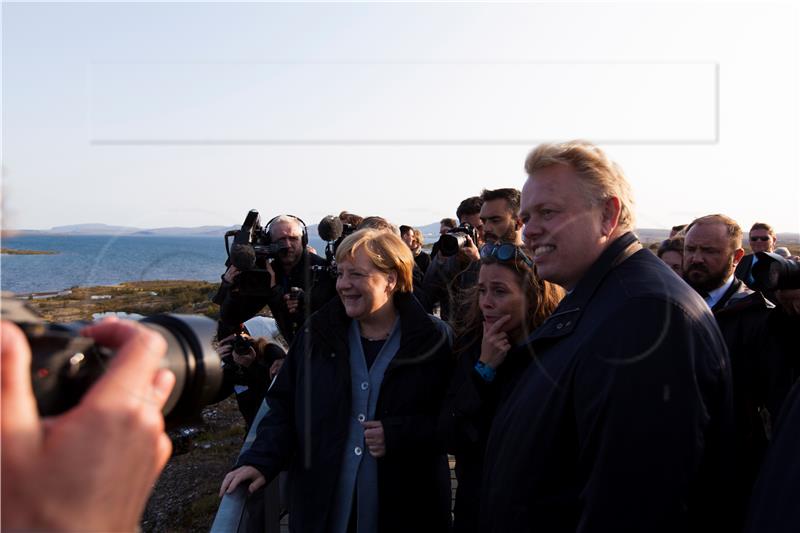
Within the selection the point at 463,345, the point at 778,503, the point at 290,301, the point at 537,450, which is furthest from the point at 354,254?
the point at 778,503

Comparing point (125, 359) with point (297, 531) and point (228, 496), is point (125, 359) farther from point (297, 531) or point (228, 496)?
point (297, 531)

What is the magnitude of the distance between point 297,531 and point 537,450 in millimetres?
1366

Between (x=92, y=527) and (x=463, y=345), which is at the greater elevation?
(x=92, y=527)

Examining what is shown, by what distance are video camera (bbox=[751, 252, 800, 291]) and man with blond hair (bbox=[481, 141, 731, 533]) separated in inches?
32.8

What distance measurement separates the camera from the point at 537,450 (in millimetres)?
1771

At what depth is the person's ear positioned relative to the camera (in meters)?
2.08

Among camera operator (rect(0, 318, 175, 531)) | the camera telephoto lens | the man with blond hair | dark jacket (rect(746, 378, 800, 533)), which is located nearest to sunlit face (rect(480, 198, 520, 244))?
the man with blond hair

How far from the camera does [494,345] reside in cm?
265

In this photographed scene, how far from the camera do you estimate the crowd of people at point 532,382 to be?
1543 mm

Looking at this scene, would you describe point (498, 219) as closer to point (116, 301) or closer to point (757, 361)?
point (757, 361)

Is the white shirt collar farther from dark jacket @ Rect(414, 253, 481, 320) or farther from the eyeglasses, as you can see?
the eyeglasses

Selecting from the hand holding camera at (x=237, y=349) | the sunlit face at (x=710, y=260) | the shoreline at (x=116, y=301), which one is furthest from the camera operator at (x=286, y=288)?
the sunlit face at (x=710, y=260)

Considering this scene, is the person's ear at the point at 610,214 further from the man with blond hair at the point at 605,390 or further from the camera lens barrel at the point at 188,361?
the camera lens barrel at the point at 188,361

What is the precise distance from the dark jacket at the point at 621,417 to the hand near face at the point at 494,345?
2.07ft
